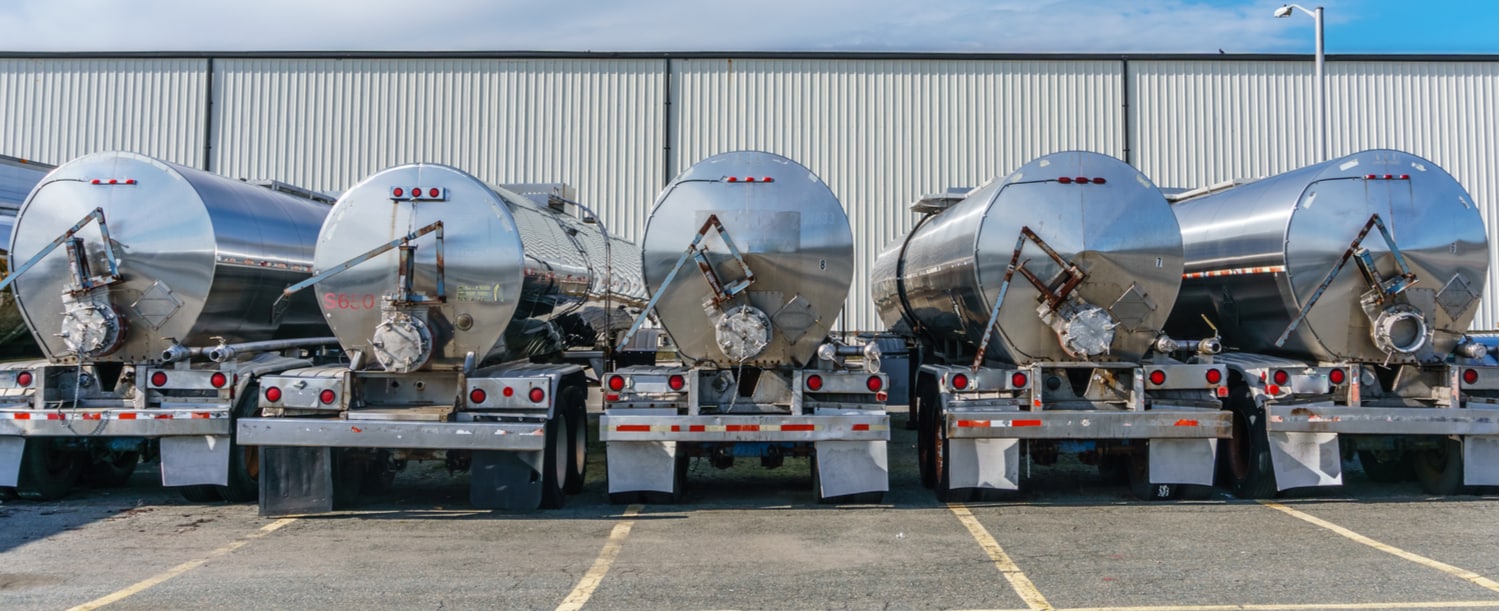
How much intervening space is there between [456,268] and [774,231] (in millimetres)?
2680

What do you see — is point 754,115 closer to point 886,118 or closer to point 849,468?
point 886,118

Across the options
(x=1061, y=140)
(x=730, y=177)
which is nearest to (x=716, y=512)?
(x=730, y=177)

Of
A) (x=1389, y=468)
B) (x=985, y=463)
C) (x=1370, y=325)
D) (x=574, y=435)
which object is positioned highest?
(x=1370, y=325)

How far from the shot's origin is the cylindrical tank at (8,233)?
37.8 feet

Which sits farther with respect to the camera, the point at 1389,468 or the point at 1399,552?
the point at 1389,468

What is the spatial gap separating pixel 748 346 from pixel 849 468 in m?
1.35

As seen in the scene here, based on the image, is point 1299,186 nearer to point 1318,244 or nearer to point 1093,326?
point 1318,244

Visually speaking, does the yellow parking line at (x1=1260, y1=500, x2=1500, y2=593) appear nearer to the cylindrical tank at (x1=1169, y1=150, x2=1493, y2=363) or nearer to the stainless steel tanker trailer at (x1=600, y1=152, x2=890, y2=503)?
the cylindrical tank at (x1=1169, y1=150, x2=1493, y2=363)

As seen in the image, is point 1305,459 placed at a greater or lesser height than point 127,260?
lesser

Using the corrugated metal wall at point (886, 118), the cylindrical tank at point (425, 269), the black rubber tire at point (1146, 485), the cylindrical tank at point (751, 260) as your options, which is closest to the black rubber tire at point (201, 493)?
the cylindrical tank at point (425, 269)

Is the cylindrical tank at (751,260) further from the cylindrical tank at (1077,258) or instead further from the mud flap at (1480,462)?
the mud flap at (1480,462)

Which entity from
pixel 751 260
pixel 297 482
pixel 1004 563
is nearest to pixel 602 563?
pixel 1004 563

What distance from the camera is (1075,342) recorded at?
362 inches

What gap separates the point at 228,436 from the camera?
9367 millimetres
